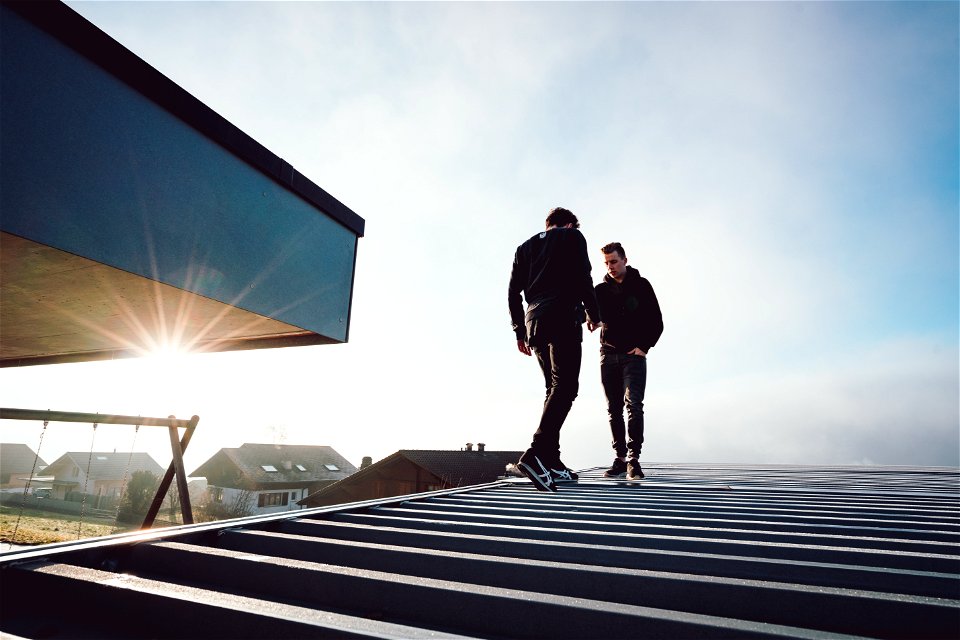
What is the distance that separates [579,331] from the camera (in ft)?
11.5

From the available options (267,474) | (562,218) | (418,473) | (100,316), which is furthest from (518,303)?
(267,474)

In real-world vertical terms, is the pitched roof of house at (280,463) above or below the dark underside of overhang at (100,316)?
below

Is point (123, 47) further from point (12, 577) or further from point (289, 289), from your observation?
point (12, 577)

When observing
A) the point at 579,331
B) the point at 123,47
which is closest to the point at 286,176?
the point at 123,47

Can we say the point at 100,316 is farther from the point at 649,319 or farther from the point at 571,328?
the point at 649,319

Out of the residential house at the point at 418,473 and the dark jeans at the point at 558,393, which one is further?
the residential house at the point at 418,473

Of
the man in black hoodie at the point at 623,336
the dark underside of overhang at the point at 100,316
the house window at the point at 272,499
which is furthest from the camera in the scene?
the house window at the point at 272,499

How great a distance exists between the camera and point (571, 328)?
347cm

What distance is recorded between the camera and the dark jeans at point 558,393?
338 cm

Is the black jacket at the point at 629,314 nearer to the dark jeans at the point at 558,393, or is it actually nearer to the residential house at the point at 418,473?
the dark jeans at the point at 558,393

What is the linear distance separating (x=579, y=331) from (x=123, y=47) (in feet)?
10.6

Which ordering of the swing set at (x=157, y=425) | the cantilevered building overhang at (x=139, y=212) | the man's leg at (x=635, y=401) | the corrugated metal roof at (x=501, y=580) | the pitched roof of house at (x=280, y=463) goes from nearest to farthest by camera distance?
1. the corrugated metal roof at (x=501, y=580)
2. the cantilevered building overhang at (x=139, y=212)
3. the swing set at (x=157, y=425)
4. the man's leg at (x=635, y=401)
5. the pitched roof of house at (x=280, y=463)

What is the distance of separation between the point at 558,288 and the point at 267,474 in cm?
3343

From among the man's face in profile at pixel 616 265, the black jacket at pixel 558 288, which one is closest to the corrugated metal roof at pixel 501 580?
the black jacket at pixel 558 288
